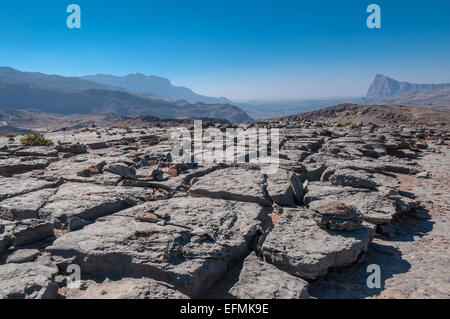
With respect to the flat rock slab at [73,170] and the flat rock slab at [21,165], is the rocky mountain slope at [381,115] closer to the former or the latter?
the flat rock slab at [73,170]

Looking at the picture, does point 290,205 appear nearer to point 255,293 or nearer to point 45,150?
point 255,293

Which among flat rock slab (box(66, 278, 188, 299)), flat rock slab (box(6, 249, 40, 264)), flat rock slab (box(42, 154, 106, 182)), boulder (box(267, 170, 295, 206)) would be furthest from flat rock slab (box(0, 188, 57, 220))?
boulder (box(267, 170, 295, 206))

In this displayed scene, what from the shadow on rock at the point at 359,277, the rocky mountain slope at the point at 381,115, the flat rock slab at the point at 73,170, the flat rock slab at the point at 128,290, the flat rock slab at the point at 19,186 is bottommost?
the shadow on rock at the point at 359,277

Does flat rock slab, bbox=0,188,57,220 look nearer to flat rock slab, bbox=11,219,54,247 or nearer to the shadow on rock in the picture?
flat rock slab, bbox=11,219,54,247

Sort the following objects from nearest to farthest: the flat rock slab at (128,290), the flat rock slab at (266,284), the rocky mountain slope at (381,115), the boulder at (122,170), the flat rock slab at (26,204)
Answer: the flat rock slab at (128,290)
the flat rock slab at (266,284)
the flat rock slab at (26,204)
the boulder at (122,170)
the rocky mountain slope at (381,115)

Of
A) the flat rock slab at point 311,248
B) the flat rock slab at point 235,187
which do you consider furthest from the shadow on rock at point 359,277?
the flat rock slab at point 235,187

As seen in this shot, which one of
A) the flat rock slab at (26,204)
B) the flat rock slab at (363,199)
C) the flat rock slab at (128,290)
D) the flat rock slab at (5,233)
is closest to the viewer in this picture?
the flat rock slab at (128,290)

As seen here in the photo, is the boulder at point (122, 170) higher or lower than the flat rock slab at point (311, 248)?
higher
